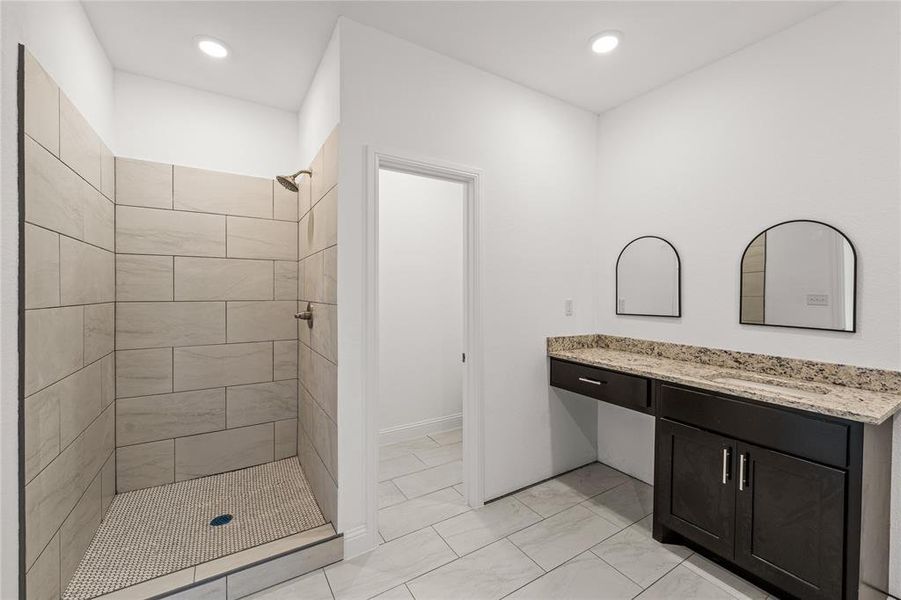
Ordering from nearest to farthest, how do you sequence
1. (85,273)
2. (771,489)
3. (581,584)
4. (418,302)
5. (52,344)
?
(52,344) → (771,489) → (581,584) → (85,273) → (418,302)

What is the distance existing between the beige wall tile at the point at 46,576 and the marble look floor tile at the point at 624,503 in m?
2.50

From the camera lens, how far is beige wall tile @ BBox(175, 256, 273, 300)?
258 cm

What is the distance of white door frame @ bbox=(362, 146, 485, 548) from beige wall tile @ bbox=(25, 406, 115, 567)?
3.89ft

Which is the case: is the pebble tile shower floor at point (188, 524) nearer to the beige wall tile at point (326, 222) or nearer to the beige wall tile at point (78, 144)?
the beige wall tile at point (326, 222)

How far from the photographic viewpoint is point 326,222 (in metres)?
2.11

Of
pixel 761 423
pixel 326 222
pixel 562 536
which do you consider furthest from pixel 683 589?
pixel 326 222

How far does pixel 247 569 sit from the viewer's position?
1.73 m

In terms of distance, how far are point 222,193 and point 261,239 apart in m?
0.38

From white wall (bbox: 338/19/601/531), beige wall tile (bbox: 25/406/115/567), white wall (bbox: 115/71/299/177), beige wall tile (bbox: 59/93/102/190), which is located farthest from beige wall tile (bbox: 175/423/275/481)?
white wall (bbox: 115/71/299/177)

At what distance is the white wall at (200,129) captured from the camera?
2422mm

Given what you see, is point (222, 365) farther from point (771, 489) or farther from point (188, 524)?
point (771, 489)

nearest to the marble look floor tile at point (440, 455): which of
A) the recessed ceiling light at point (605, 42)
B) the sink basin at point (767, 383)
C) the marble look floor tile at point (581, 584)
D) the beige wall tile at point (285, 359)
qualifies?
the beige wall tile at point (285, 359)

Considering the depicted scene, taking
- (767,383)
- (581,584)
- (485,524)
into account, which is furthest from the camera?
(485,524)

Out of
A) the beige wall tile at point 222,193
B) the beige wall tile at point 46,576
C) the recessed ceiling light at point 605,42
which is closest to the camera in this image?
the beige wall tile at point 46,576
